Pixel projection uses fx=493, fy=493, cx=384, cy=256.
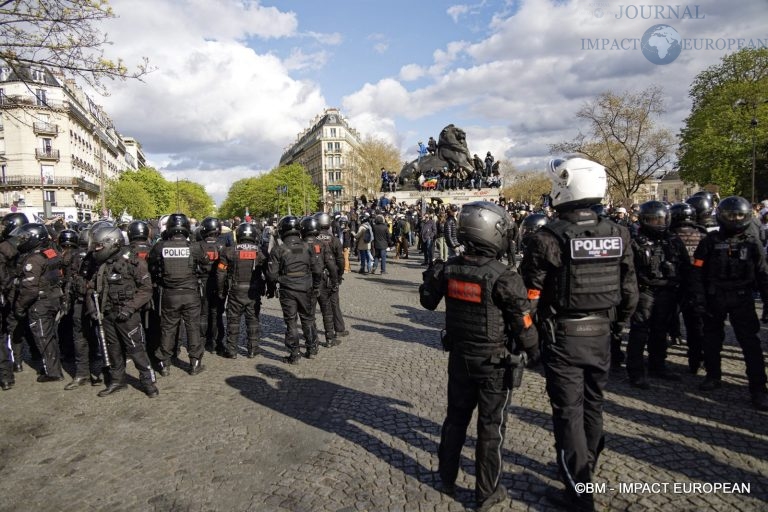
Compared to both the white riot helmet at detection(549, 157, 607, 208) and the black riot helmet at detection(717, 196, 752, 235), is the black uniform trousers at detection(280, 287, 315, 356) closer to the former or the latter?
the white riot helmet at detection(549, 157, 607, 208)

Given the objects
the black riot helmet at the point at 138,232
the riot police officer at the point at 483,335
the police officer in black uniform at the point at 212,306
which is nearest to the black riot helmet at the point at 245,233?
the police officer in black uniform at the point at 212,306

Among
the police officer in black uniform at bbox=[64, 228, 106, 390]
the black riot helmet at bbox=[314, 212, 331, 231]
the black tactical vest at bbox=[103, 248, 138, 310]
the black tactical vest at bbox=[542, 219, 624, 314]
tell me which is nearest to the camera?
the black tactical vest at bbox=[542, 219, 624, 314]

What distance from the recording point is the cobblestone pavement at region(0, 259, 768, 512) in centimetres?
345

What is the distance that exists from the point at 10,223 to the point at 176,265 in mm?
3370

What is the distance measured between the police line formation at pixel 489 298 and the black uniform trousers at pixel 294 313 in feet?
0.08

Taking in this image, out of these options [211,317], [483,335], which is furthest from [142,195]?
[483,335]

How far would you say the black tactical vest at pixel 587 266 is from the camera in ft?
10.4

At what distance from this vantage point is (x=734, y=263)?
4.91 meters

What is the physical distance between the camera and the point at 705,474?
11.8 ft

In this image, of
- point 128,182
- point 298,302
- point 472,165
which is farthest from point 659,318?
point 128,182

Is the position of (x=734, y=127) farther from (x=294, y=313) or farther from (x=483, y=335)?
(x=483, y=335)

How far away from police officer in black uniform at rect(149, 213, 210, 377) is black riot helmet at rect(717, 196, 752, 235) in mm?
6114

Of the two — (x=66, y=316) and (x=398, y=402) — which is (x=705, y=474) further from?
(x=66, y=316)

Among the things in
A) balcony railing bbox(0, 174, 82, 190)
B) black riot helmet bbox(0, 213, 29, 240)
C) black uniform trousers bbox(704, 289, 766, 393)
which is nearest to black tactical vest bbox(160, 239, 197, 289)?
black riot helmet bbox(0, 213, 29, 240)
